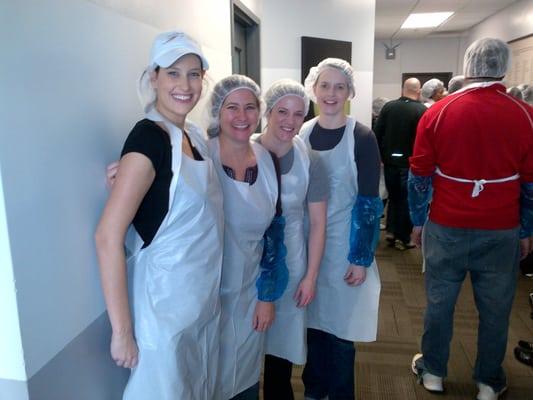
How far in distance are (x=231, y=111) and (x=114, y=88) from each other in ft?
1.16

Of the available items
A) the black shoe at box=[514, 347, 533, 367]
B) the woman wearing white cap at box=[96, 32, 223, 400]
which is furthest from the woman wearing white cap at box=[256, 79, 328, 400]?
the black shoe at box=[514, 347, 533, 367]

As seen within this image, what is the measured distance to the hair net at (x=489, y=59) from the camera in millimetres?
1726

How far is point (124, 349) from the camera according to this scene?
1.04 metres

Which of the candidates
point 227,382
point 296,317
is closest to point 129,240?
point 227,382

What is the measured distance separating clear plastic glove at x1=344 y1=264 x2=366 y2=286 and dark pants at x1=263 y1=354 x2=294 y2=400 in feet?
1.32

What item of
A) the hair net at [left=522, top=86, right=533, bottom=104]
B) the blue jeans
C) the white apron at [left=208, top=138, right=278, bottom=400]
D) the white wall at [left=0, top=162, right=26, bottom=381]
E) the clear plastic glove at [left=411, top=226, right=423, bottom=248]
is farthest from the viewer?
the hair net at [left=522, top=86, right=533, bottom=104]

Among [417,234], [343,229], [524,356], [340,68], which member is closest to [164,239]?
[343,229]

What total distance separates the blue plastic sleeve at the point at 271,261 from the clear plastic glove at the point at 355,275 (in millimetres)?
356

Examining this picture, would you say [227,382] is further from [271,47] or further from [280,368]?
[271,47]

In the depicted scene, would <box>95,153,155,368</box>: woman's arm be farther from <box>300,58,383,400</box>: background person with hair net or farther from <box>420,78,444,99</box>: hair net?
<box>420,78,444,99</box>: hair net

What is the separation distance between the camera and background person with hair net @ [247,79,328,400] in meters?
1.51

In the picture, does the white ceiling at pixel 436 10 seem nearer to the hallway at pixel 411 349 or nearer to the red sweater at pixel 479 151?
the hallway at pixel 411 349

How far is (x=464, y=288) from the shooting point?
3.22 meters

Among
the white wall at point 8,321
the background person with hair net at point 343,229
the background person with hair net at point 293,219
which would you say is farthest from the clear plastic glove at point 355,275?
the white wall at point 8,321
